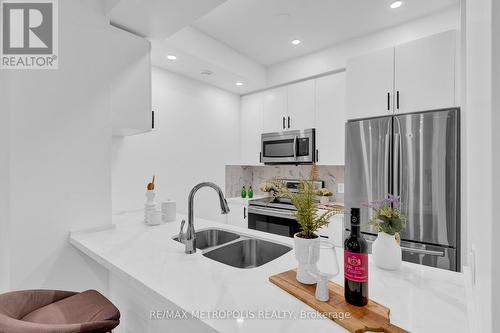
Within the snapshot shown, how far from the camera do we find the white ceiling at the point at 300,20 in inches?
86.6

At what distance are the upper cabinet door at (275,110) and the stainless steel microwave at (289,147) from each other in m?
0.11

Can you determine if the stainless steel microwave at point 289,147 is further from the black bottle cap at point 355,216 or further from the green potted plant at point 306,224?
the black bottle cap at point 355,216

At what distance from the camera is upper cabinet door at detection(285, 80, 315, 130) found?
3167 millimetres

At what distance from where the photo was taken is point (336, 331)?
693 millimetres

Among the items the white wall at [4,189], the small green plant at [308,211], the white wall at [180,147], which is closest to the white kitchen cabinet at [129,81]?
the white wall at [4,189]

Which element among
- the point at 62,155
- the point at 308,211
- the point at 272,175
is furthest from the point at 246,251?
the point at 272,175

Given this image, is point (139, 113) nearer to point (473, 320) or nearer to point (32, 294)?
point (32, 294)

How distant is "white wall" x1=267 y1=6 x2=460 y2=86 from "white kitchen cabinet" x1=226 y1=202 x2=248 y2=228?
5.51ft

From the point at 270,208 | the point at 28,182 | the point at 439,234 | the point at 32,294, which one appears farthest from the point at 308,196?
the point at 270,208

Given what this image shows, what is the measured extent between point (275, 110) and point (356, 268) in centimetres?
291

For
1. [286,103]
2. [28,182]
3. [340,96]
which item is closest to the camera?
[28,182]

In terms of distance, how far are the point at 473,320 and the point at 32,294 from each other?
1.66 m

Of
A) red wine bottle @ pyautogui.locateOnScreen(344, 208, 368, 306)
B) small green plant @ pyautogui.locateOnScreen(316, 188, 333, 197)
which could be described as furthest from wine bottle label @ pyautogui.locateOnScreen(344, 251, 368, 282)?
small green plant @ pyautogui.locateOnScreen(316, 188, 333, 197)

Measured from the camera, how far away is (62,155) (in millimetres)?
1590
